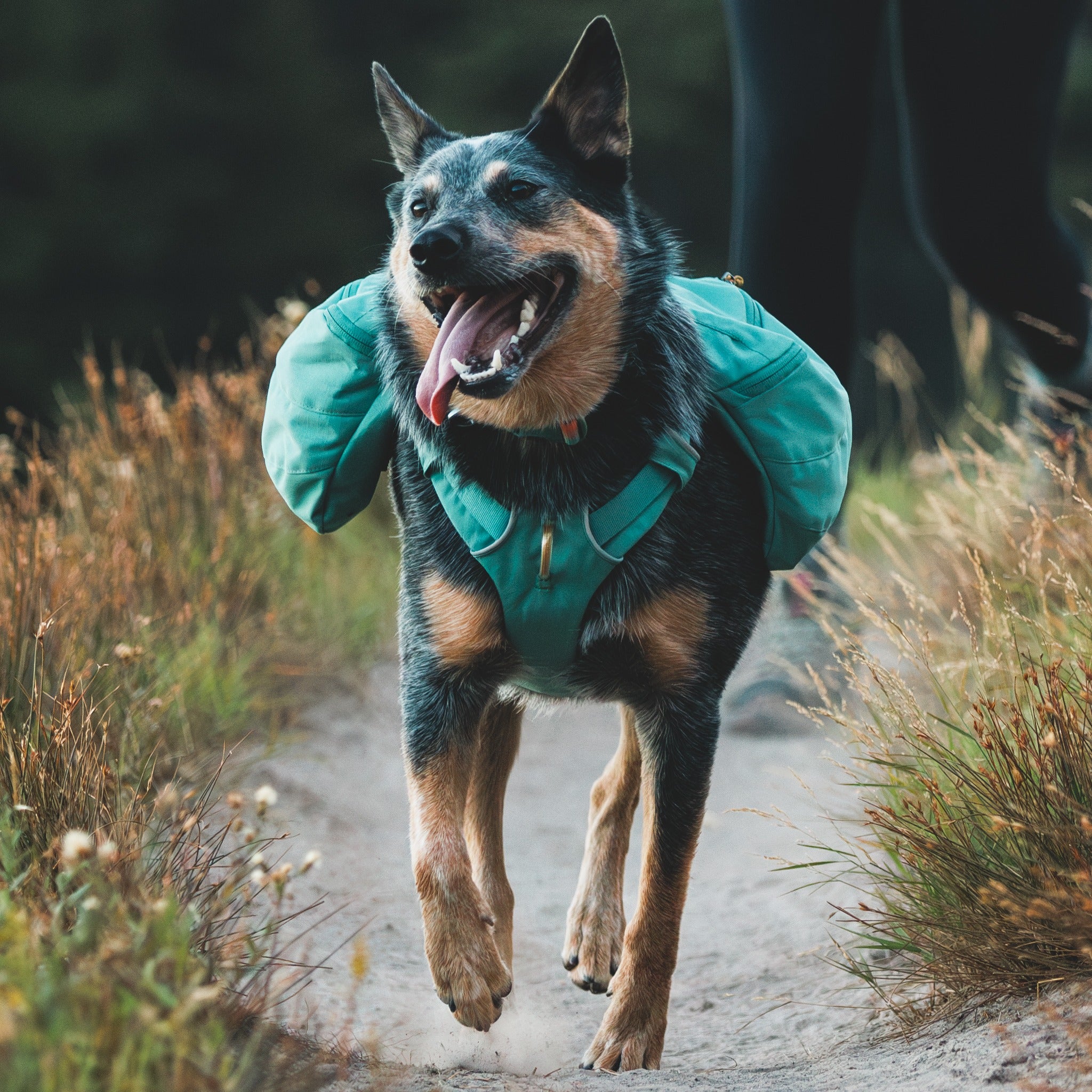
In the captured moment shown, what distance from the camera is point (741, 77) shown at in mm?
3186

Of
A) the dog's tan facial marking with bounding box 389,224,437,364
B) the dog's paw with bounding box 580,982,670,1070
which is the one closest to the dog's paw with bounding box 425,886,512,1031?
the dog's paw with bounding box 580,982,670,1070

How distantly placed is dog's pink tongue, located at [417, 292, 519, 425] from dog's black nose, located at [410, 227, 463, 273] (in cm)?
11

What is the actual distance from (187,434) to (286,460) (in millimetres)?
1907

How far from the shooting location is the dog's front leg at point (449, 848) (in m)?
2.11

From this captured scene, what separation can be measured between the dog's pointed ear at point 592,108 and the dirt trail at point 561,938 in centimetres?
114

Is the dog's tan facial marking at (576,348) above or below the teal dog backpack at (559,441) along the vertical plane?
above

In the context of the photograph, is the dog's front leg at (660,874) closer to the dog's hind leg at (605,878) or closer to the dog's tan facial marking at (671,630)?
the dog's tan facial marking at (671,630)

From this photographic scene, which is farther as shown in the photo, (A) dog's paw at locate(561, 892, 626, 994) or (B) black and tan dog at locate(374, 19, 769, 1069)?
(A) dog's paw at locate(561, 892, 626, 994)

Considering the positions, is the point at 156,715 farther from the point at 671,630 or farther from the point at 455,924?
the point at 671,630

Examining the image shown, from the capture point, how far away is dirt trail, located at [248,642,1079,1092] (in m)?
2.02

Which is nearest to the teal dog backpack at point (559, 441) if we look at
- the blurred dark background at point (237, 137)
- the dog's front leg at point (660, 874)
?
the dog's front leg at point (660, 874)

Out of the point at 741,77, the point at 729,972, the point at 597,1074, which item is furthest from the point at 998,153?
the point at 597,1074

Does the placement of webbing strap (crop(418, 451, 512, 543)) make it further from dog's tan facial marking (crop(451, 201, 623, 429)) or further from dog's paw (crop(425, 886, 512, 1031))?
dog's paw (crop(425, 886, 512, 1031))

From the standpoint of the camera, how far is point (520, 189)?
227 centimetres
